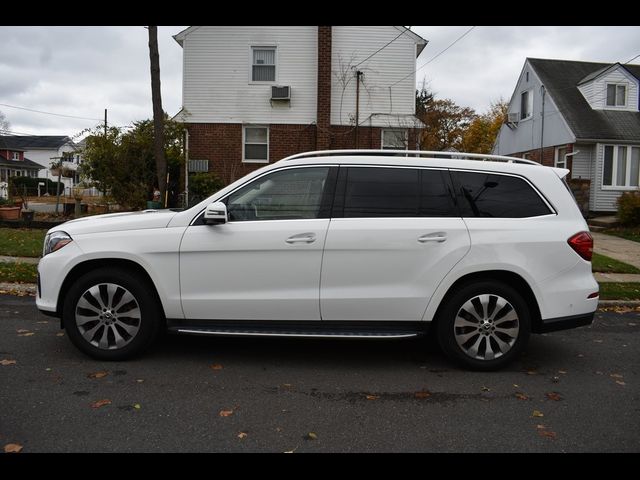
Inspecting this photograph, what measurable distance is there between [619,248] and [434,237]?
35.2ft

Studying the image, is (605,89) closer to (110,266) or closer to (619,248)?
(619,248)

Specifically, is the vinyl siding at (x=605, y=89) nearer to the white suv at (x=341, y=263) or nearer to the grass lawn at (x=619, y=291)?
the grass lawn at (x=619, y=291)

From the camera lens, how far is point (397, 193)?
5133 millimetres

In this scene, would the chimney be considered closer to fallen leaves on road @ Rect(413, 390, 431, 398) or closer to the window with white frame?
the window with white frame

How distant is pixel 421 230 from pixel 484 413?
158 centimetres

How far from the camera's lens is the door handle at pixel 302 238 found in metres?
4.94

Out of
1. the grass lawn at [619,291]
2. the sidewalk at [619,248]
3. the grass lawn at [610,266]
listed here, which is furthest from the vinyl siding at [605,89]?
the grass lawn at [619,291]

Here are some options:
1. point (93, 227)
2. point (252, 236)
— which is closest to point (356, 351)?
point (252, 236)

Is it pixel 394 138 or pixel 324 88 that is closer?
pixel 324 88

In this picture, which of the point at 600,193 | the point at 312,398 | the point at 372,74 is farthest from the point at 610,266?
the point at 600,193

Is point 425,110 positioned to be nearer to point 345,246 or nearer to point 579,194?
point 579,194

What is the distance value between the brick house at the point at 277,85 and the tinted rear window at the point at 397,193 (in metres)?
14.7

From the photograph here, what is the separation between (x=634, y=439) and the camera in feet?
12.3

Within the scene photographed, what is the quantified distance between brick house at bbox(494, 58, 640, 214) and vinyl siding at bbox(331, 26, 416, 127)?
Result: 6867 mm
